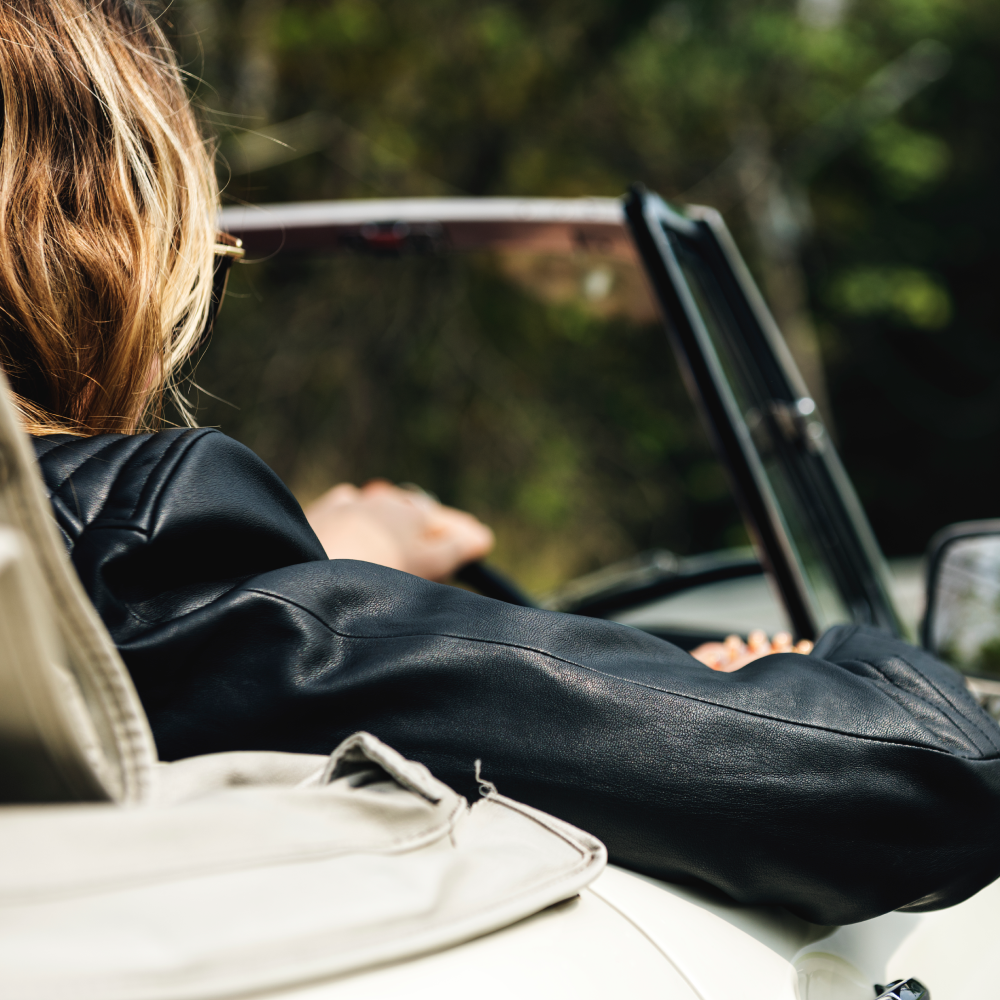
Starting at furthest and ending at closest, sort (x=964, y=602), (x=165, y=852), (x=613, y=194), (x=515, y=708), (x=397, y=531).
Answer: (x=613, y=194), (x=397, y=531), (x=964, y=602), (x=515, y=708), (x=165, y=852)

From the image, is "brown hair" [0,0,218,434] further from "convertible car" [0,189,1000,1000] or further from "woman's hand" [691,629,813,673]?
"woman's hand" [691,629,813,673]

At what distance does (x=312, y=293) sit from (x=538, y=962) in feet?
27.6

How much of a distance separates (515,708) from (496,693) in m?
0.02

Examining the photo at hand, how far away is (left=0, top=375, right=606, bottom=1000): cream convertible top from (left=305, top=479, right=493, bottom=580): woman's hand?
113 cm

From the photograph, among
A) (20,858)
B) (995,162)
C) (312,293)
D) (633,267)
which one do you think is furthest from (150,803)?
(995,162)

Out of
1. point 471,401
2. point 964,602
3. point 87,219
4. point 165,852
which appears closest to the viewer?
point 165,852

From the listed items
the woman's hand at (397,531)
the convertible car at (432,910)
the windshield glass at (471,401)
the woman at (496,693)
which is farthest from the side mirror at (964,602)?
the windshield glass at (471,401)

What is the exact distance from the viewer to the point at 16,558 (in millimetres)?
553

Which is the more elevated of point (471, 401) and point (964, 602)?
point (964, 602)

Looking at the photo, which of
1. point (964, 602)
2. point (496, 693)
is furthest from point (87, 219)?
point (964, 602)

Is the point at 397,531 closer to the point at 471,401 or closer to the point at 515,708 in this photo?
the point at 515,708

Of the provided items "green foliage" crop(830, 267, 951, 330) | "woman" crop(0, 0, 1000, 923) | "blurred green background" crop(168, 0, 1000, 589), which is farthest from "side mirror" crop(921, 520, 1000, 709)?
"green foliage" crop(830, 267, 951, 330)

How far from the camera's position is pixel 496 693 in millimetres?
839

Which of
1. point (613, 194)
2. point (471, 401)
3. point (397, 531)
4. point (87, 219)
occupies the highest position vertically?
point (613, 194)
